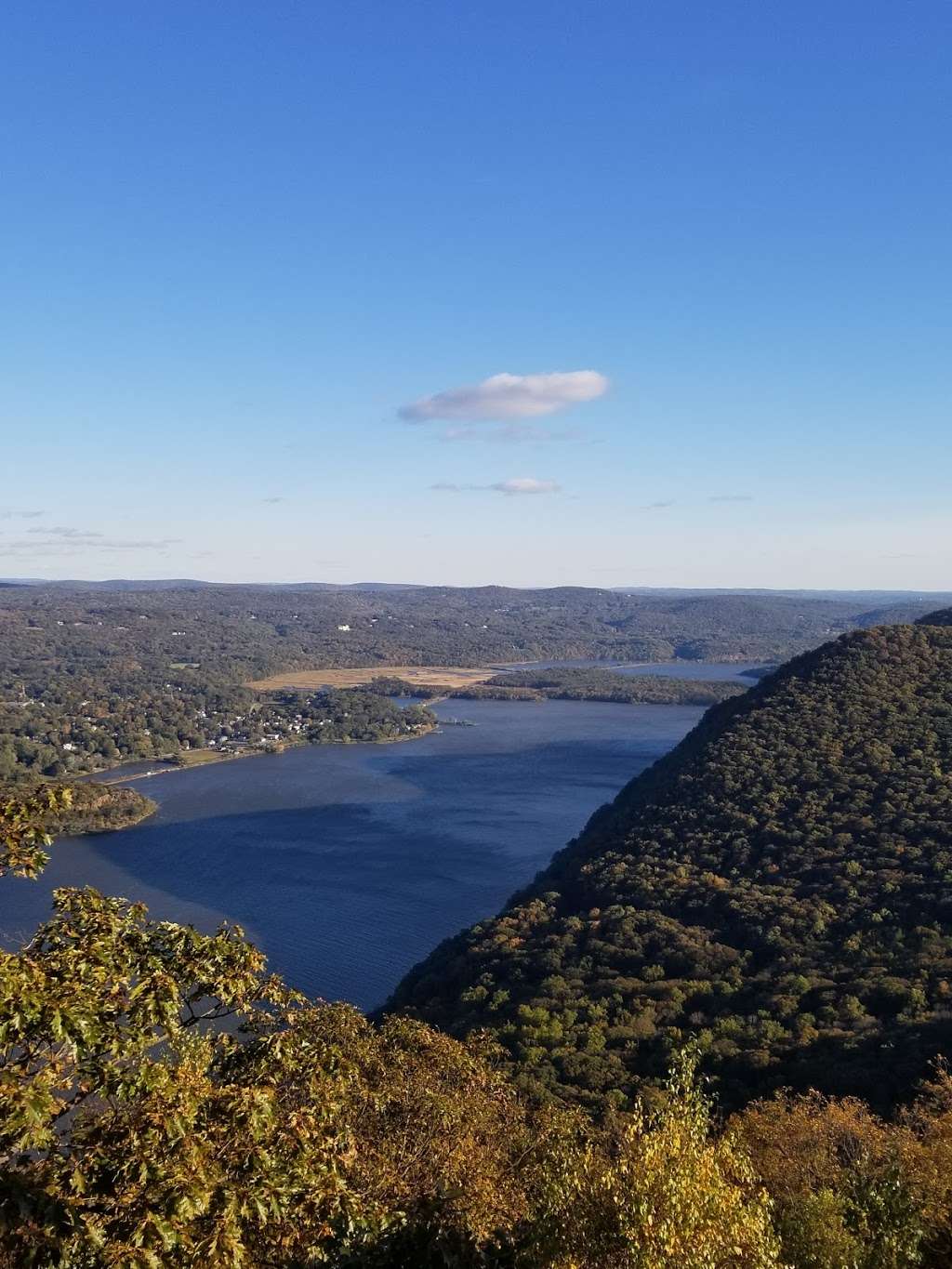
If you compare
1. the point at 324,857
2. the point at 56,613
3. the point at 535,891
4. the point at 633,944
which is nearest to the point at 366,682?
the point at 56,613

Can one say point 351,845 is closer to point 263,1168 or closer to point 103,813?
point 103,813

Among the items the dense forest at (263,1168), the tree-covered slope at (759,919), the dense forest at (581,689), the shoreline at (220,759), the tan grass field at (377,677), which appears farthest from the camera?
the tan grass field at (377,677)

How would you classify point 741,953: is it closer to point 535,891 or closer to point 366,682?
point 535,891

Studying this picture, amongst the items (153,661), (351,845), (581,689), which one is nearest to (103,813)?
(351,845)

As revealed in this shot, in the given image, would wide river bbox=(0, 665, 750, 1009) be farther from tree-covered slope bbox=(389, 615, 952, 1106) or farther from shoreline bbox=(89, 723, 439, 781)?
tree-covered slope bbox=(389, 615, 952, 1106)

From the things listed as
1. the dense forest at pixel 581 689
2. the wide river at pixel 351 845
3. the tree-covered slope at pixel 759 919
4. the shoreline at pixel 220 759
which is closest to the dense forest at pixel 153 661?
the dense forest at pixel 581 689

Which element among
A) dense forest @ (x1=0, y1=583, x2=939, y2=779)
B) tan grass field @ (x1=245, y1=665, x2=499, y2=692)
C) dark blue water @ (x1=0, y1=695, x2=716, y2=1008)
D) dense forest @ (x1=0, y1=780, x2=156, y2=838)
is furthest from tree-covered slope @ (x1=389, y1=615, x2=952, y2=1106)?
tan grass field @ (x1=245, y1=665, x2=499, y2=692)

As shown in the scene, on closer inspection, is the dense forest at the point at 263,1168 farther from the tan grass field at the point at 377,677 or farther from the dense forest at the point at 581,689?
the tan grass field at the point at 377,677
